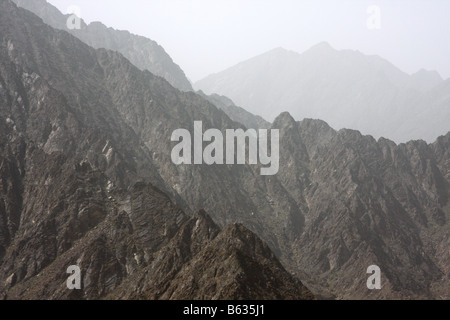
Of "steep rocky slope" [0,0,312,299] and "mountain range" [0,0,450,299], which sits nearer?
"steep rocky slope" [0,0,312,299]

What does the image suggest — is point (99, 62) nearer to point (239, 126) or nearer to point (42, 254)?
point (239, 126)

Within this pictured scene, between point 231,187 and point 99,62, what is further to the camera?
point 99,62

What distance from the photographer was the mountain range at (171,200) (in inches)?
2502

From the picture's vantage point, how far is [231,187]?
5586 inches

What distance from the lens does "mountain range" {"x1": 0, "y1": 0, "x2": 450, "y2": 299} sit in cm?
6356

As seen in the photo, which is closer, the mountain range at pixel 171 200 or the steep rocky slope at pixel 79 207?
the steep rocky slope at pixel 79 207

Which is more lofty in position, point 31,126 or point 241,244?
point 31,126

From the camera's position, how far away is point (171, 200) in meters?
87.8

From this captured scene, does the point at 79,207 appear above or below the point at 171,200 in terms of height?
below

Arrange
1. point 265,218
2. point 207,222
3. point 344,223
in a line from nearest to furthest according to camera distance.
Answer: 1. point 207,222
2. point 344,223
3. point 265,218

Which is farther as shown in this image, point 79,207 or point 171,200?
point 171,200
